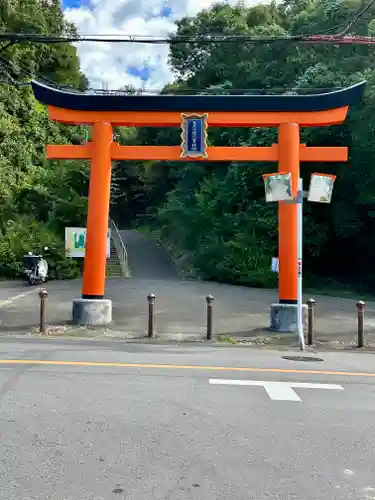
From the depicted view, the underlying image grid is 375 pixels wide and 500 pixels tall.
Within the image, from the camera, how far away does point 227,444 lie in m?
4.47

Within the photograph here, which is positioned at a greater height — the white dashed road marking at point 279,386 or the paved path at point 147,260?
the paved path at point 147,260

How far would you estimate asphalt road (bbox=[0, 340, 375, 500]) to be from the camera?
363cm

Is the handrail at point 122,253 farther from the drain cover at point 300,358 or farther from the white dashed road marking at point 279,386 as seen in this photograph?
the white dashed road marking at point 279,386

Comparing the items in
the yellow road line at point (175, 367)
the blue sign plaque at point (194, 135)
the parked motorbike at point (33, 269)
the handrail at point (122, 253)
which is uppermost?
the blue sign plaque at point (194, 135)

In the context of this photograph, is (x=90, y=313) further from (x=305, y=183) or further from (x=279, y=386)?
(x=305, y=183)

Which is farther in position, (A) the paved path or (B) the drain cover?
(A) the paved path

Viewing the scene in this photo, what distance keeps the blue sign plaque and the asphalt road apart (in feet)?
22.0

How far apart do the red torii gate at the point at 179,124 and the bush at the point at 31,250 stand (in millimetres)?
13305

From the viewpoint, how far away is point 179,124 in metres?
13.5

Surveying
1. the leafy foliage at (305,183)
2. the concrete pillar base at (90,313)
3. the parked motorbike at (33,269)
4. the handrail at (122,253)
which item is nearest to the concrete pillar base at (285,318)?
the concrete pillar base at (90,313)

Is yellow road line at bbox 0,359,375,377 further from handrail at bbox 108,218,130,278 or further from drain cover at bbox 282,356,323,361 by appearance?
handrail at bbox 108,218,130,278

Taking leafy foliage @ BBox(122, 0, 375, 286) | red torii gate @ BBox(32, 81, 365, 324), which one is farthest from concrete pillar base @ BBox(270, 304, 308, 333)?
leafy foliage @ BBox(122, 0, 375, 286)

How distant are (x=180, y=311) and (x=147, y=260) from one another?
1869cm

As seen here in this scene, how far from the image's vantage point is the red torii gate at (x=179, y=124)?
1301 centimetres
